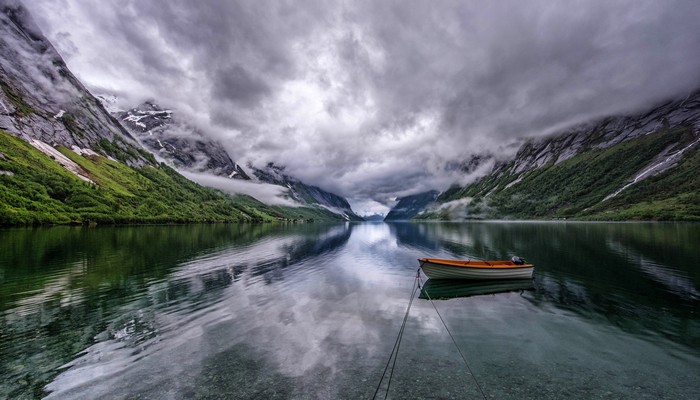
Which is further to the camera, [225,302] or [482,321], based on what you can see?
[225,302]

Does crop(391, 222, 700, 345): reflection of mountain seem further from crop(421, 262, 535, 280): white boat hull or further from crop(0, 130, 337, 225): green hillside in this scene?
crop(0, 130, 337, 225): green hillside

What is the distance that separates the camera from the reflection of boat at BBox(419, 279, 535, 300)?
31.0 m

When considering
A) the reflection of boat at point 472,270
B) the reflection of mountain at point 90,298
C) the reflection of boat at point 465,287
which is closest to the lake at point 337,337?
the reflection of mountain at point 90,298

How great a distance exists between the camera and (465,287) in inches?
1325

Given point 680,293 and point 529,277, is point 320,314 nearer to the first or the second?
point 529,277

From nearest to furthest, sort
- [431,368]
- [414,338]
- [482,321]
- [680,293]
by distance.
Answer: [431,368] < [414,338] < [482,321] < [680,293]

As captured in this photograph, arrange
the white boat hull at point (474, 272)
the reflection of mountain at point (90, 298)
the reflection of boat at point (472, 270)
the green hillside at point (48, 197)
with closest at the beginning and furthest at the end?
the reflection of mountain at point (90, 298)
the reflection of boat at point (472, 270)
the white boat hull at point (474, 272)
the green hillside at point (48, 197)

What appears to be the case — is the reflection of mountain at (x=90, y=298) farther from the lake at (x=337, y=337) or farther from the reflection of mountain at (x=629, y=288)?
the reflection of mountain at (x=629, y=288)

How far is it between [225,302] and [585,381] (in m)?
26.2

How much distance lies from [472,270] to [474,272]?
0.64 meters

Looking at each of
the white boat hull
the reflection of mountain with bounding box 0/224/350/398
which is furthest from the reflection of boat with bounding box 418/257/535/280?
the reflection of mountain with bounding box 0/224/350/398

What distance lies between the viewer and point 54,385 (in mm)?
12789

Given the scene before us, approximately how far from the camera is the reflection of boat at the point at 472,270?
33.9 m

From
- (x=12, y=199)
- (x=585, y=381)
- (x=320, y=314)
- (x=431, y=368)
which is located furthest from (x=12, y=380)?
(x=12, y=199)
